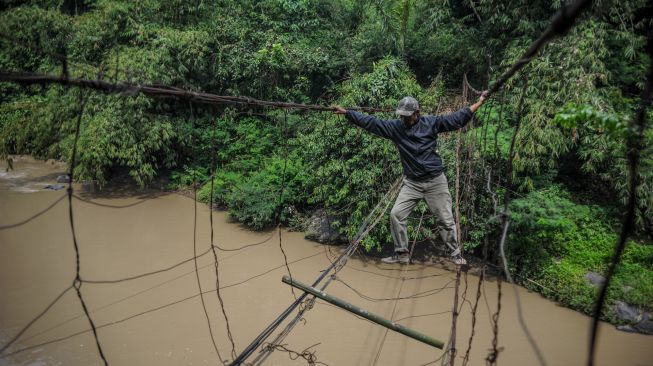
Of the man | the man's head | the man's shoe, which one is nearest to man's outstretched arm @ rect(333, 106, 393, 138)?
the man

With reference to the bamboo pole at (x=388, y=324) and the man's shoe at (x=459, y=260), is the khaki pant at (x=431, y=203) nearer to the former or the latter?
the man's shoe at (x=459, y=260)

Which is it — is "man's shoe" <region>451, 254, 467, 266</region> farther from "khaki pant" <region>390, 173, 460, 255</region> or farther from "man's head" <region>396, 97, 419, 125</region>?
"man's head" <region>396, 97, 419, 125</region>

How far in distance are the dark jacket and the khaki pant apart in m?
0.06

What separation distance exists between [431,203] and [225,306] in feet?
8.23

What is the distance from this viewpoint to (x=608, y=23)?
16.9ft

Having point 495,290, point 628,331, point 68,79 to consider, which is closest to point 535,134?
point 495,290

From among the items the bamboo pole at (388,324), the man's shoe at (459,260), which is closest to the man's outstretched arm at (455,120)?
the man's shoe at (459,260)

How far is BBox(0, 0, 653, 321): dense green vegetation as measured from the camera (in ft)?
14.8

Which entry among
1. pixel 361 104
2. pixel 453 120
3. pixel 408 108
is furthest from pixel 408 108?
pixel 361 104

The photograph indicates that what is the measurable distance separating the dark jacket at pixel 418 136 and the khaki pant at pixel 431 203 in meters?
0.06

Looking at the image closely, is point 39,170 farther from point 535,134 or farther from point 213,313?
point 535,134

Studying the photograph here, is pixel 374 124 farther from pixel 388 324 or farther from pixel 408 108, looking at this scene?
pixel 388 324

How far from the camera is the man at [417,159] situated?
310cm

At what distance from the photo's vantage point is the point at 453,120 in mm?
3051
